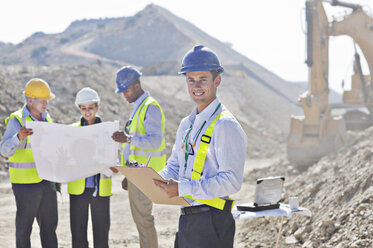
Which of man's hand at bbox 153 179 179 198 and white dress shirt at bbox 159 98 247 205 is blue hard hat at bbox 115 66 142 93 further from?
man's hand at bbox 153 179 179 198

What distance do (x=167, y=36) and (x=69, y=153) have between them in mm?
76053

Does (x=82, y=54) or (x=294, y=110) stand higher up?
(x=82, y=54)

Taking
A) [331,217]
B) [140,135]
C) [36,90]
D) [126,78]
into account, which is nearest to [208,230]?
[140,135]

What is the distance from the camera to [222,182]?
9.21ft

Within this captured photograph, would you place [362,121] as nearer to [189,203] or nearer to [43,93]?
[43,93]

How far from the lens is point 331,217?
20.6 feet

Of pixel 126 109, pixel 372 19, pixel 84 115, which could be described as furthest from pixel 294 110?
pixel 84 115

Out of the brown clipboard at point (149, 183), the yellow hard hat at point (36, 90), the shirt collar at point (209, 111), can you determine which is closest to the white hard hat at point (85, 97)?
the yellow hard hat at point (36, 90)

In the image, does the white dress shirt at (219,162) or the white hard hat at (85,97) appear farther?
the white hard hat at (85,97)

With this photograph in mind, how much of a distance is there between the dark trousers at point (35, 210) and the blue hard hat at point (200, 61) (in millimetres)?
2620

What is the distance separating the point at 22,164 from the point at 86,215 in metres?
0.83

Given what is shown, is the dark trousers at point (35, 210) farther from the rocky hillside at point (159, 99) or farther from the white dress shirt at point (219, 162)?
the rocky hillside at point (159, 99)

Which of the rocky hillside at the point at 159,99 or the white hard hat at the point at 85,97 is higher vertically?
the white hard hat at the point at 85,97

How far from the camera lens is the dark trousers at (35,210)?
4.88m
